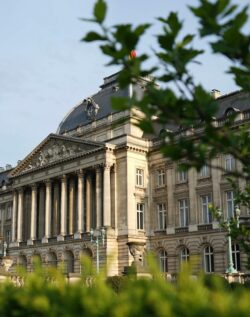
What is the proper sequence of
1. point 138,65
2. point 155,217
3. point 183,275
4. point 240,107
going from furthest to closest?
point 155,217, point 240,107, point 138,65, point 183,275

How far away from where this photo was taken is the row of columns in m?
50.8

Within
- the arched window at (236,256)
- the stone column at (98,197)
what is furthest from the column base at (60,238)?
the arched window at (236,256)

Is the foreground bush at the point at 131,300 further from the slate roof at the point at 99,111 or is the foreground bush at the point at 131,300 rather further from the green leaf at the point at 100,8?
the slate roof at the point at 99,111

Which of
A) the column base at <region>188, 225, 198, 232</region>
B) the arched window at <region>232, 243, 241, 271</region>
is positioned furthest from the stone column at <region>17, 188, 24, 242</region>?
the arched window at <region>232, 243, 241, 271</region>

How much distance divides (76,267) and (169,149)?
48894 mm

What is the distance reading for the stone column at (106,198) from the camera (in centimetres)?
4988

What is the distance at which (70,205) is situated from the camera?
2173 inches

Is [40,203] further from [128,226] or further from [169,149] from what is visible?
[169,149]

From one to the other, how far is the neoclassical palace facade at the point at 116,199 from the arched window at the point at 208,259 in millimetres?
91

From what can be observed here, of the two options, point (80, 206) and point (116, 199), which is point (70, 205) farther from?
point (116, 199)

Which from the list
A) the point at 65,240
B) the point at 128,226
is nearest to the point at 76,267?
→ the point at 65,240

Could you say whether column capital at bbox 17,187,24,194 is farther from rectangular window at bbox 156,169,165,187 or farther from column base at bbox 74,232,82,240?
rectangular window at bbox 156,169,165,187

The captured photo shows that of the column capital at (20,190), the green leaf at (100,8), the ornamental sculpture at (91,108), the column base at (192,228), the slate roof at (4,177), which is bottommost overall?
the green leaf at (100,8)

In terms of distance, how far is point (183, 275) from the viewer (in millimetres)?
4230
